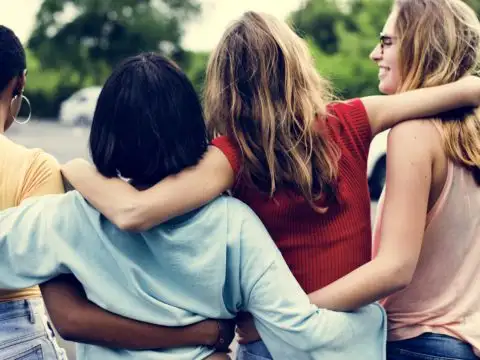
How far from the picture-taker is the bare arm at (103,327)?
7.06ft

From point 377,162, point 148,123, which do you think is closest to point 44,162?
point 148,123

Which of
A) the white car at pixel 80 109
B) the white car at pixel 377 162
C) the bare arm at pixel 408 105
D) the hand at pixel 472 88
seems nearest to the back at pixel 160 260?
the bare arm at pixel 408 105

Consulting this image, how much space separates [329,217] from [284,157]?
201mm

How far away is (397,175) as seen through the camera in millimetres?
2182

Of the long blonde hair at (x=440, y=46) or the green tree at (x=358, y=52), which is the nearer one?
the long blonde hair at (x=440, y=46)

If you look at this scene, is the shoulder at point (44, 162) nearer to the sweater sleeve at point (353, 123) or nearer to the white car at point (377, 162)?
the sweater sleeve at point (353, 123)

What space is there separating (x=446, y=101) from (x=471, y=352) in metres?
0.67

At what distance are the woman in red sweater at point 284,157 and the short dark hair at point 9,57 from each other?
0.49 meters

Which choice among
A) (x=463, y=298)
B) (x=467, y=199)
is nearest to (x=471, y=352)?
(x=463, y=298)

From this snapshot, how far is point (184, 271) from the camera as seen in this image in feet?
6.98

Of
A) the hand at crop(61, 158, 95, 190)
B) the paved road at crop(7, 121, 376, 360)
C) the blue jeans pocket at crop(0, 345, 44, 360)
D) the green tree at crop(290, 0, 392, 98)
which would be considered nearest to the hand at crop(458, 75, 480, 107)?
the hand at crop(61, 158, 95, 190)

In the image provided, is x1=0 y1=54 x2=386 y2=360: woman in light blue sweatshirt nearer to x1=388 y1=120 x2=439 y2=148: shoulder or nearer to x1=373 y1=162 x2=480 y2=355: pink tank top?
x1=373 y1=162 x2=480 y2=355: pink tank top

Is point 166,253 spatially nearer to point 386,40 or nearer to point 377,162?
point 386,40

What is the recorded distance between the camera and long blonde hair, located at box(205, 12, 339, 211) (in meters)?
2.16
